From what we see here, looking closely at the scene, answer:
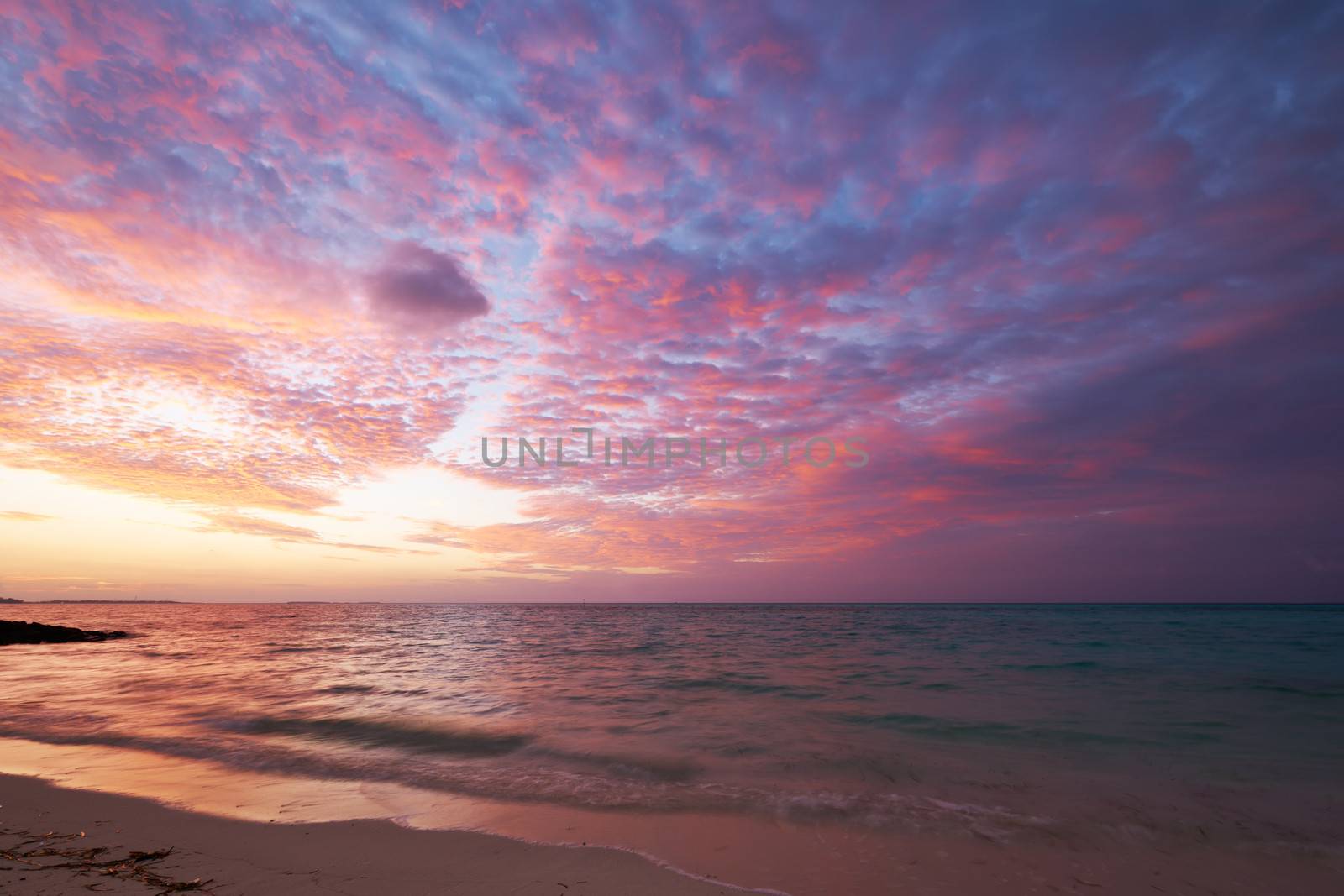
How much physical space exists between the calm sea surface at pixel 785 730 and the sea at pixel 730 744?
70 mm

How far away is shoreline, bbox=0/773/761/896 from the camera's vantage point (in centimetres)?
503

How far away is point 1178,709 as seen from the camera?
14.0 m

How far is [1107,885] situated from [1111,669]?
63.2ft

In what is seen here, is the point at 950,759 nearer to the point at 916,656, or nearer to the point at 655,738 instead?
the point at 655,738

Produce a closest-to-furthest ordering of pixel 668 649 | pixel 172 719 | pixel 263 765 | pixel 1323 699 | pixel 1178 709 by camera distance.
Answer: pixel 263 765 → pixel 172 719 → pixel 1178 709 → pixel 1323 699 → pixel 668 649

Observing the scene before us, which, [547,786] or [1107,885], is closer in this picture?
[1107,885]

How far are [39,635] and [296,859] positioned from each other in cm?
4731

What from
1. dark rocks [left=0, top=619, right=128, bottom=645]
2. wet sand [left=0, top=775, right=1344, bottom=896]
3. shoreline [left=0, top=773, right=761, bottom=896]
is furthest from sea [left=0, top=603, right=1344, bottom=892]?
dark rocks [left=0, top=619, right=128, bottom=645]

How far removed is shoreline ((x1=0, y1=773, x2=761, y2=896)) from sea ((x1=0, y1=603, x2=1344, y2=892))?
51 centimetres

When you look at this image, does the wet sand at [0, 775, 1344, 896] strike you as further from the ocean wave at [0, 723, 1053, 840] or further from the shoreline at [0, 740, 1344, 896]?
the ocean wave at [0, 723, 1053, 840]

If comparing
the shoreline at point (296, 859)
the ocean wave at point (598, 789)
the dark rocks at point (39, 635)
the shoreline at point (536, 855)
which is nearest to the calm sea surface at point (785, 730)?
the ocean wave at point (598, 789)

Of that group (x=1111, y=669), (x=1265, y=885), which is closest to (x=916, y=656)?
(x=1111, y=669)

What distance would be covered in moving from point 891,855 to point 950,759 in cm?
455

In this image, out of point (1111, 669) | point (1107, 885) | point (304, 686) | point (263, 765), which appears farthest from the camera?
point (1111, 669)
